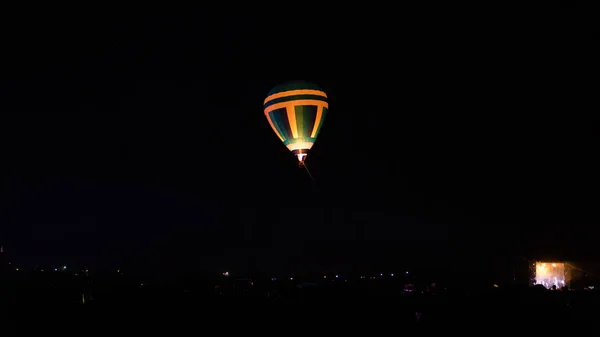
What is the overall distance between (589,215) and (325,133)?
13.2m

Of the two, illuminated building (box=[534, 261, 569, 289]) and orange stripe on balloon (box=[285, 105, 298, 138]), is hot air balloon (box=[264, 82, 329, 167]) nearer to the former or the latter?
orange stripe on balloon (box=[285, 105, 298, 138])

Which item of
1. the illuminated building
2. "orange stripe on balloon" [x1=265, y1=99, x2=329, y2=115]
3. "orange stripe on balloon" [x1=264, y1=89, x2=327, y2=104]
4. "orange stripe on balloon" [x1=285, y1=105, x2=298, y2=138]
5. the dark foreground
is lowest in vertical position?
the dark foreground

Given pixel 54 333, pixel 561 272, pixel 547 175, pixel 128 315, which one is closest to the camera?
pixel 54 333

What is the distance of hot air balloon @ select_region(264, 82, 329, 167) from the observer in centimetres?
1684

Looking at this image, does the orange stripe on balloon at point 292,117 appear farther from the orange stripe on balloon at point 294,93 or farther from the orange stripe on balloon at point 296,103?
the orange stripe on balloon at point 294,93

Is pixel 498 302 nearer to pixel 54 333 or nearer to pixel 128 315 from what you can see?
pixel 128 315

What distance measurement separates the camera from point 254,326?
312 inches

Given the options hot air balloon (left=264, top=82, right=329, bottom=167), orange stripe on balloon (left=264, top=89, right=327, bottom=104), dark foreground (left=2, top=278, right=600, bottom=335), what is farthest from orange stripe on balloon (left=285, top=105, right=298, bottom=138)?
dark foreground (left=2, top=278, right=600, bottom=335)

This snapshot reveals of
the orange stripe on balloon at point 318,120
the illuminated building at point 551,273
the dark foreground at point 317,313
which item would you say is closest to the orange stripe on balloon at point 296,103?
the orange stripe on balloon at point 318,120

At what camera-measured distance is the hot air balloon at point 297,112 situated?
55.3ft

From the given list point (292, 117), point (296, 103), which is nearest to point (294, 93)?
point (296, 103)

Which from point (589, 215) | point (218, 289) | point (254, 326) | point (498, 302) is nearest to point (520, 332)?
point (498, 302)

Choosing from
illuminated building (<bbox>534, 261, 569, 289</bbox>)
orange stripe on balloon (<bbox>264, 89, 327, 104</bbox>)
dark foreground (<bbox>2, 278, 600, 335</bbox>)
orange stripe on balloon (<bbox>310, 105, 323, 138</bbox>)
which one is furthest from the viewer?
illuminated building (<bbox>534, 261, 569, 289</bbox>)

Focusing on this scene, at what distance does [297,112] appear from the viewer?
16922 mm
